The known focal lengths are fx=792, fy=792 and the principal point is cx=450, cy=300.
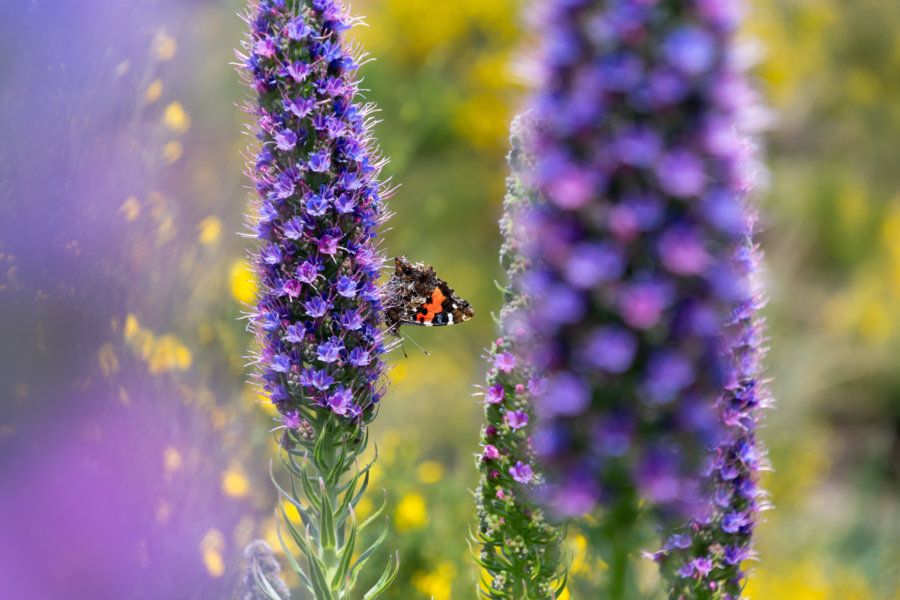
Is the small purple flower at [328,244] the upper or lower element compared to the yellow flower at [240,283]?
lower

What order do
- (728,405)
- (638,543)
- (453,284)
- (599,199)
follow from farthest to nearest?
(453,284) < (728,405) < (638,543) < (599,199)

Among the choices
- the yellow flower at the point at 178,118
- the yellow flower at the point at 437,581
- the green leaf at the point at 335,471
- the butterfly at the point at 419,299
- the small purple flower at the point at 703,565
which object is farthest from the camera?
the yellow flower at the point at 437,581

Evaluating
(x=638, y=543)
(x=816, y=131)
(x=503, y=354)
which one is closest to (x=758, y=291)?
(x=503, y=354)

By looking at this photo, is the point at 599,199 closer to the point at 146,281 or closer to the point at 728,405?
the point at 728,405

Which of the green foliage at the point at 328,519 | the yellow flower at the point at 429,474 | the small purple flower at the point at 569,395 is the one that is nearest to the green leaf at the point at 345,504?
the green foliage at the point at 328,519

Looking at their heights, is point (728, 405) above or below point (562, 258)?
above

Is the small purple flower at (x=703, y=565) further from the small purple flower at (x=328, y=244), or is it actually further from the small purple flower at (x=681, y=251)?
the small purple flower at (x=328, y=244)

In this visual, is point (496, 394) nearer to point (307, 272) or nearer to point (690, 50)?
point (307, 272)

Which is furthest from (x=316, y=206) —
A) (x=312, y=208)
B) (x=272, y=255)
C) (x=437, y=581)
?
(x=437, y=581)
